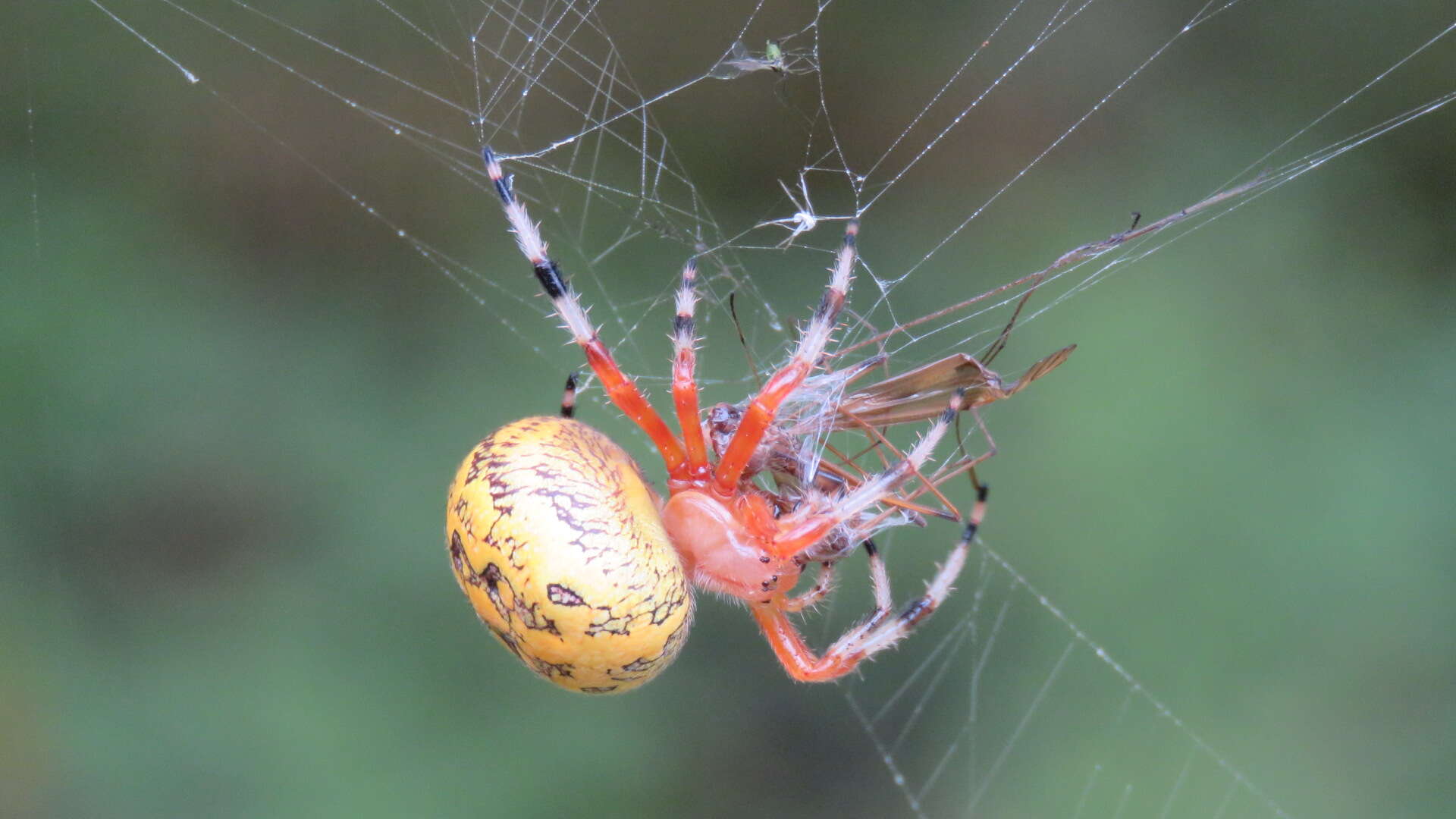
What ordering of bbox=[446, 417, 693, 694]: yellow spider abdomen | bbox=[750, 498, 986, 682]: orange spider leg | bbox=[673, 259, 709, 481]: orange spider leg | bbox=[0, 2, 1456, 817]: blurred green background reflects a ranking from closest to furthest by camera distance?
1. bbox=[446, 417, 693, 694]: yellow spider abdomen
2. bbox=[673, 259, 709, 481]: orange spider leg
3. bbox=[750, 498, 986, 682]: orange spider leg
4. bbox=[0, 2, 1456, 817]: blurred green background

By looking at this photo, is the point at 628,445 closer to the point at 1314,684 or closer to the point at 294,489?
the point at 294,489

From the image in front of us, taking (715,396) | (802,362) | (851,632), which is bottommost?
(715,396)

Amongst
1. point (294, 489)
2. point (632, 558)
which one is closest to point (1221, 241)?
point (632, 558)

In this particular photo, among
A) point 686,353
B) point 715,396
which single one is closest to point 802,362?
point 686,353

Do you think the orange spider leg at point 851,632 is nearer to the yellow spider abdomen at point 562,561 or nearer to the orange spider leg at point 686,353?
the yellow spider abdomen at point 562,561

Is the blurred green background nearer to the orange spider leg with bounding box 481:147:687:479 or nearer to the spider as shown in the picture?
the spider

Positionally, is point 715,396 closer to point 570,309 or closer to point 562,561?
point 570,309

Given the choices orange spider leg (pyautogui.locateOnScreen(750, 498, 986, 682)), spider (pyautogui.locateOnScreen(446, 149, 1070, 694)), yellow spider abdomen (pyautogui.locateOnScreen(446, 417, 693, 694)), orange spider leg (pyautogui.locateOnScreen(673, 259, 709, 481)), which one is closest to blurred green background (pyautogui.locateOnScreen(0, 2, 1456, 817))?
orange spider leg (pyautogui.locateOnScreen(750, 498, 986, 682))
